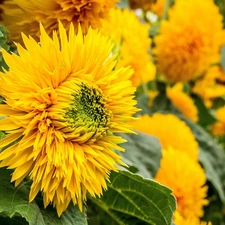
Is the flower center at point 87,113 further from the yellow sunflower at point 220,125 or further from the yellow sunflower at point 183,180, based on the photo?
the yellow sunflower at point 220,125

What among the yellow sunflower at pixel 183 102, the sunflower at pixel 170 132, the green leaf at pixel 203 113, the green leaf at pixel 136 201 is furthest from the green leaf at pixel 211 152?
the green leaf at pixel 136 201

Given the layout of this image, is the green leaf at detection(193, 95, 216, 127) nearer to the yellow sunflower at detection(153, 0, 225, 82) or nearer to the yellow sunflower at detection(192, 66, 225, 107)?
the yellow sunflower at detection(192, 66, 225, 107)

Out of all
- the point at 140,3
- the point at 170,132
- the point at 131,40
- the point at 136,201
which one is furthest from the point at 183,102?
the point at 136,201

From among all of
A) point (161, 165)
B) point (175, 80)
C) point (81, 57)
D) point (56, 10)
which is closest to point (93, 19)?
point (56, 10)

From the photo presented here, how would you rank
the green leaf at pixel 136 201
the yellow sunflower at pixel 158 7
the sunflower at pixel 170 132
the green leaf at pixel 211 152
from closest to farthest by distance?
1. the green leaf at pixel 136 201
2. the sunflower at pixel 170 132
3. the green leaf at pixel 211 152
4. the yellow sunflower at pixel 158 7

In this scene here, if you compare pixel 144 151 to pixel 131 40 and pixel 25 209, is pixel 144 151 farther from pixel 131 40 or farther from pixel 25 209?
pixel 25 209
